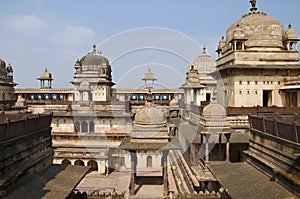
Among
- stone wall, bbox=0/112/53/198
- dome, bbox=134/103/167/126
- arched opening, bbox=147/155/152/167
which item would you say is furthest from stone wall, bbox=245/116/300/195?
stone wall, bbox=0/112/53/198

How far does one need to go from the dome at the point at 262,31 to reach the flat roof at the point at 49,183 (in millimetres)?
17781

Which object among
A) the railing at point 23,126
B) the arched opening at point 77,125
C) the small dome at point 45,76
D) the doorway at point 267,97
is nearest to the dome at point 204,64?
the doorway at point 267,97

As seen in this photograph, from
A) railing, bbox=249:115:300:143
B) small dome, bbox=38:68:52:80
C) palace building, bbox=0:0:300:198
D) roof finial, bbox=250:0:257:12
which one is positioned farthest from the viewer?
small dome, bbox=38:68:52:80

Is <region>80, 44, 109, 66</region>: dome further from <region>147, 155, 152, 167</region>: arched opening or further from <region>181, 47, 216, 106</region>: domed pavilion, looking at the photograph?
<region>147, 155, 152, 167</region>: arched opening

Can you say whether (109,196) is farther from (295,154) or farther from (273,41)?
(273,41)

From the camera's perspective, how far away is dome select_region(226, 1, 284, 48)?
82.8 ft

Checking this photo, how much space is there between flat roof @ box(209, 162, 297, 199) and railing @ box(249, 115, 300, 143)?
1.67 metres

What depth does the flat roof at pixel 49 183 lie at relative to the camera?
10.1 meters

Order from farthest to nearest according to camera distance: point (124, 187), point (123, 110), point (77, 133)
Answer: point (123, 110) < point (77, 133) < point (124, 187)

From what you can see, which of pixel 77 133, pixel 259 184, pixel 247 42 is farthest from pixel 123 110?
pixel 259 184

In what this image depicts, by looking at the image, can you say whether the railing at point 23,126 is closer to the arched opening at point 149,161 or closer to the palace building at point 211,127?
the palace building at point 211,127

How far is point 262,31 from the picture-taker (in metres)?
25.4

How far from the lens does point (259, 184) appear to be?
10578 mm

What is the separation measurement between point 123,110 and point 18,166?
26.5 m
